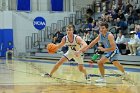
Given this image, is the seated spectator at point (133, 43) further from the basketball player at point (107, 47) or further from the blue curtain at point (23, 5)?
the blue curtain at point (23, 5)

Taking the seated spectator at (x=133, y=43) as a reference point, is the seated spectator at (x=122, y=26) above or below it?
above

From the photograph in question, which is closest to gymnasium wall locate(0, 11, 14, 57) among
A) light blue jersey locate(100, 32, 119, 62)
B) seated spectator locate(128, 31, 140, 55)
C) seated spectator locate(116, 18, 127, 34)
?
seated spectator locate(116, 18, 127, 34)

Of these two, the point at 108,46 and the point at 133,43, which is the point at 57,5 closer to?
the point at 133,43

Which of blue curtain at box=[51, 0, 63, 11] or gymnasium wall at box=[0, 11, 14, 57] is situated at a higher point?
blue curtain at box=[51, 0, 63, 11]

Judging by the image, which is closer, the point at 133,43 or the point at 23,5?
the point at 133,43

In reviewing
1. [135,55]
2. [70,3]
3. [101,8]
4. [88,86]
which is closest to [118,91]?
[88,86]

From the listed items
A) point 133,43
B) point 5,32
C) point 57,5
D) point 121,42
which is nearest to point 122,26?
point 121,42

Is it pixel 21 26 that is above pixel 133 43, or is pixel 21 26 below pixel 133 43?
above

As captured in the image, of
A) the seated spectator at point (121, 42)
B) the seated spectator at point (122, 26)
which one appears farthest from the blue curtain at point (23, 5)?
the seated spectator at point (121, 42)

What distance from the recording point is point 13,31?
30688 millimetres

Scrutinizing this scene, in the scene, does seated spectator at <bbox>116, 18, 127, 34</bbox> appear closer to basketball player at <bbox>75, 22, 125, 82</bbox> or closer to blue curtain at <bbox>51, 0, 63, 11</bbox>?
basketball player at <bbox>75, 22, 125, 82</bbox>

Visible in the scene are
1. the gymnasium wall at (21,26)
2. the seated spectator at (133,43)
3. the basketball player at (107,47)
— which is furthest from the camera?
the gymnasium wall at (21,26)

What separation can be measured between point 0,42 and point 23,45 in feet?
6.23

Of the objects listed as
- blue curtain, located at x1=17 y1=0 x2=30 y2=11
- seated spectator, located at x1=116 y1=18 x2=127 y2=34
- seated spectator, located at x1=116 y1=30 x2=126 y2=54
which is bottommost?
seated spectator, located at x1=116 y1=30 x2=126 y2=54
